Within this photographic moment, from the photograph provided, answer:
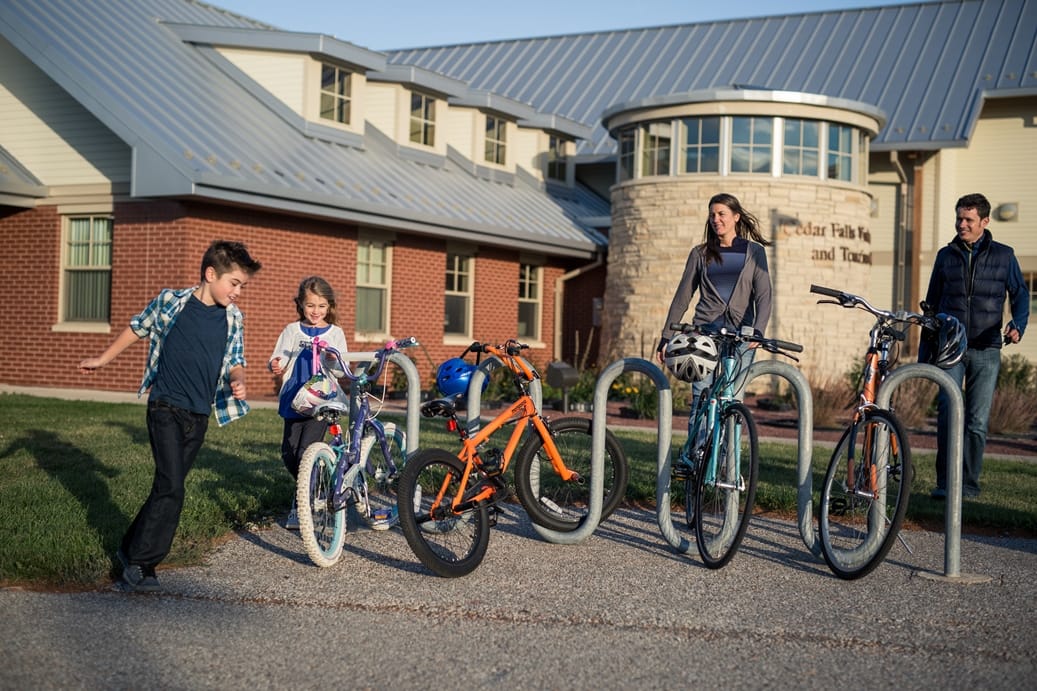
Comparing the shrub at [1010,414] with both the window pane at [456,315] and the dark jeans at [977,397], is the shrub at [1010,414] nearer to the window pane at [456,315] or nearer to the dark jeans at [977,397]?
the dark jeans at [977,397]

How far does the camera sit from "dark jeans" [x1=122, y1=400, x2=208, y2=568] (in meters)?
5.59

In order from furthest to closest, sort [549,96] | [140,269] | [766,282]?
[549,96] → [140,269] → [766,282]

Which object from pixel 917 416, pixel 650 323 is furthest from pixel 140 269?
pixel 917 416

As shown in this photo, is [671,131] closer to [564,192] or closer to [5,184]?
[564,192]

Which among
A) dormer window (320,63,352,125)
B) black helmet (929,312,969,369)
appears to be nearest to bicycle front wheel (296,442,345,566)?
black helmet (929,312,969,369)

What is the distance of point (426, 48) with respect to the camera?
34938mm

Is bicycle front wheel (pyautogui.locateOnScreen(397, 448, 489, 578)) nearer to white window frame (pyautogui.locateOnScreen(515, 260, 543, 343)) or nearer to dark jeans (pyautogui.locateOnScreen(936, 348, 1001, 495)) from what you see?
dark jeans (pyautogui.locateOnScreen(936, 348, 1001, 495))

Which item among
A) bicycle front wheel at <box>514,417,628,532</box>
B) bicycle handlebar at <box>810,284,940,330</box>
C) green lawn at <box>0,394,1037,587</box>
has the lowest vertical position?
green lawn at <box>0,394,1037,587</box>

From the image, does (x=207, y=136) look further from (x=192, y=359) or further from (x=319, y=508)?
(x=319, y=508)

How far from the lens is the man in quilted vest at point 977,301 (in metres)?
8.42

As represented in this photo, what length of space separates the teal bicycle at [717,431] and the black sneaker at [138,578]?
2691mm

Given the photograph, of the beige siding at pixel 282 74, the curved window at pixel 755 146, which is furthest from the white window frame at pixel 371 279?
the curved window at pixel 755 146

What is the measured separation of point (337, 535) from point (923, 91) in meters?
21.4

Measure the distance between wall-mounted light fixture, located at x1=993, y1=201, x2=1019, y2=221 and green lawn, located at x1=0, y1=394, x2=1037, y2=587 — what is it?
13.2 m
